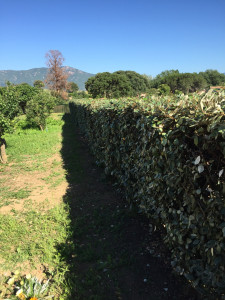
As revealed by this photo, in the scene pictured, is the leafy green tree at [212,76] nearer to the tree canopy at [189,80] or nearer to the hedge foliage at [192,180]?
the tree canopy at [189,80]

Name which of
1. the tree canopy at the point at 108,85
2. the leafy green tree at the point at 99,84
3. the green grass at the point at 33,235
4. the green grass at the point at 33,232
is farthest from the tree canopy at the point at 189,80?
the green grass at the point at 33,235

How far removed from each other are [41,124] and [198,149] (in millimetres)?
15511

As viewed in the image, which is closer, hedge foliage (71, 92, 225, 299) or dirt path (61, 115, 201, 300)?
hedge foliage (71, 92, 225, 299)

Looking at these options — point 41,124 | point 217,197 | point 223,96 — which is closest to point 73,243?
point 217,197

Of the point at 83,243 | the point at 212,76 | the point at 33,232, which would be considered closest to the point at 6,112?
the point at 33,232

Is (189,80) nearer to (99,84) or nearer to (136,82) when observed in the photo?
(136,82)

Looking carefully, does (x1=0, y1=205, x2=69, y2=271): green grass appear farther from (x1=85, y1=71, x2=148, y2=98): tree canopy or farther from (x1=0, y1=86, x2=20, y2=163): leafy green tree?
(x1=85, y1=71, x2=148, y2=98): tree canopy

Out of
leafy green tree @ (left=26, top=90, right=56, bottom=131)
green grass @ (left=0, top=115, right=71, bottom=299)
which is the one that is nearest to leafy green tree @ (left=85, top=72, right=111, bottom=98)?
leafy green tree @ (left=26, top=90, right=56, bottom=131)

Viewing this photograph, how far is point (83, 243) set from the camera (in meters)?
3.38

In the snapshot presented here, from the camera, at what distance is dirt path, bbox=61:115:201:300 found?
8.15ft

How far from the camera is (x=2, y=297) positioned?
251 cm

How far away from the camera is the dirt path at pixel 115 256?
8.15 ft

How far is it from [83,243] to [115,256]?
0.57m

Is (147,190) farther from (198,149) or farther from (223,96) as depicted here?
(223,96)
